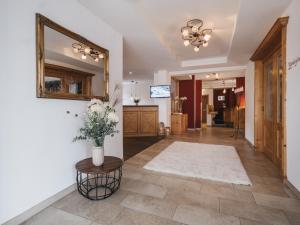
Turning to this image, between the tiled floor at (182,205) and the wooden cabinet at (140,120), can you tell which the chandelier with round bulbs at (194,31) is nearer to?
the tiled floor at (182,205)

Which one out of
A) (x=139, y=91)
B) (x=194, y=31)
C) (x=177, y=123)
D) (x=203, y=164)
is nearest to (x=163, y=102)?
(x=177, y=123)

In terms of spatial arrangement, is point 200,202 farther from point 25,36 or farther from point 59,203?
point 25,36

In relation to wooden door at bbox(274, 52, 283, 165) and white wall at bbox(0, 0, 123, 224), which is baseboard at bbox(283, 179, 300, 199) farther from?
white wall at bbox(0, 0, 123, 224)

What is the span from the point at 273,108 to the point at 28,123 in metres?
4.10

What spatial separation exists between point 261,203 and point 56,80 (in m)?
2.78

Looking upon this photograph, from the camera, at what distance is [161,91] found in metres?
6.40

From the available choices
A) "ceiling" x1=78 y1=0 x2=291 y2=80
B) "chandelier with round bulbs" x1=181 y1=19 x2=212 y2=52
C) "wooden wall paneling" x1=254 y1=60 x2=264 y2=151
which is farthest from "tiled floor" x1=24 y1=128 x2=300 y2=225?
"chandelier with round bulbs" x1=181 y1=19 x2=212 y2=52

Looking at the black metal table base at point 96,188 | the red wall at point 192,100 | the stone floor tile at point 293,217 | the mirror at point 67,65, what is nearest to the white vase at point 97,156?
the black metal table base at point 96,188

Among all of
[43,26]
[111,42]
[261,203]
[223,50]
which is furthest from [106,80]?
[223,50]

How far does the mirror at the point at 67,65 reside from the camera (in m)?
1.71

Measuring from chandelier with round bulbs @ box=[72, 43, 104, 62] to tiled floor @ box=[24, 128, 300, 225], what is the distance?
1891 mm

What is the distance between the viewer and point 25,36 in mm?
1566

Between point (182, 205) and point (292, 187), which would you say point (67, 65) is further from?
point (292, 187)

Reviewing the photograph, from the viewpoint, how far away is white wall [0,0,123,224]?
143cm
